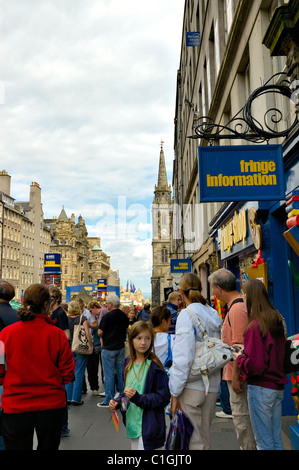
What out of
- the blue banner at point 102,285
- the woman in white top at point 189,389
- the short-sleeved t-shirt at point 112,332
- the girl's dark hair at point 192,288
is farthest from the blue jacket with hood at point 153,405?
the blue banner at point 102,285

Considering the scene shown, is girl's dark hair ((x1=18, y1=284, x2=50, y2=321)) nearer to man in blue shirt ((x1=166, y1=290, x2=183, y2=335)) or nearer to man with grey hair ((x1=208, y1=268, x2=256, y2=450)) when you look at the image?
man with grey hair ((x1=208, y1=268, x2=256, y2=450))

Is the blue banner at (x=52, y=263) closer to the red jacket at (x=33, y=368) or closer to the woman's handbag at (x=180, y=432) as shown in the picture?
the red jacket at (x=33, y=368)

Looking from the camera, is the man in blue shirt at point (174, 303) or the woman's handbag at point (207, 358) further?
the man in blue shirt at point (174, 303)

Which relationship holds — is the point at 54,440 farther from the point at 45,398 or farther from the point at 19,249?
the point at 19,249

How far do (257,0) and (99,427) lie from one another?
28.4 feet

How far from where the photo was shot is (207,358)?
11.7ft

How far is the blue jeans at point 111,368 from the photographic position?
301 inches

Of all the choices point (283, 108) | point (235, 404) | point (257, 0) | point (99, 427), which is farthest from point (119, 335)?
point (257, 0)

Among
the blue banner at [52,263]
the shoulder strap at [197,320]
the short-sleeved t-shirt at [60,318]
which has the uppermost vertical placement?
the blue banner at [52,263]

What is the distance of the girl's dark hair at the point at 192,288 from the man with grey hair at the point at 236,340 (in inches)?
20.9

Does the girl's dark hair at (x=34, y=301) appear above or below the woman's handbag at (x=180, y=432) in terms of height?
above

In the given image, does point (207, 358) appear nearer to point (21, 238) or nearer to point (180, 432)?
point (180, 432)

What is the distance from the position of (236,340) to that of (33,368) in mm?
2266

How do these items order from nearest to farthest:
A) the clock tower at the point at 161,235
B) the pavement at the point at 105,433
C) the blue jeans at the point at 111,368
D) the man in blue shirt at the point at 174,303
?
the pavement at the point at 105,433, the man in blue shirt at the point at 174,303, the blue jeans at the point at 111,368, the clock tower at the point at 161,235
